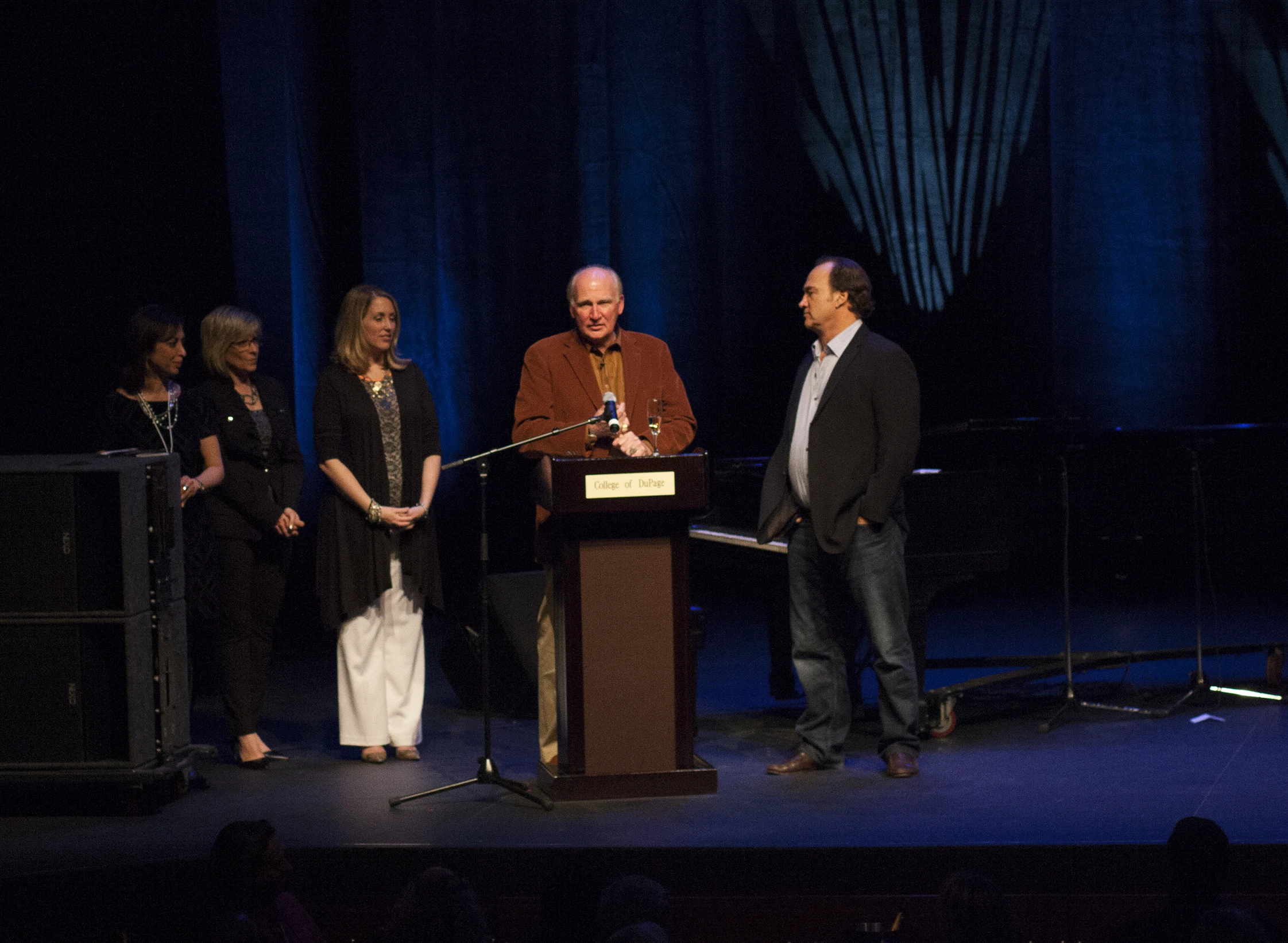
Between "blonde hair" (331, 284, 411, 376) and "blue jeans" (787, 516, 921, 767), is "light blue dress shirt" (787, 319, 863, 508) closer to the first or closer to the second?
"blue jeans" (787, 516, 921, 767)

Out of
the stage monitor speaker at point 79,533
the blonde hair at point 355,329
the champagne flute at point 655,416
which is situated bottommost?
the stage monitor speaker at point 79,533

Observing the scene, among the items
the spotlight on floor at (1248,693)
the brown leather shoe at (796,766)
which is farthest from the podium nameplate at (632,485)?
the spotlight on floor at (1248,693)

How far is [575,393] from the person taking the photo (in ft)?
14.7

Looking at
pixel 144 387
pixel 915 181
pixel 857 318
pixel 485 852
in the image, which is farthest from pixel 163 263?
pixel 915 181

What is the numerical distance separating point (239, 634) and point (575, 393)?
4.58 feet

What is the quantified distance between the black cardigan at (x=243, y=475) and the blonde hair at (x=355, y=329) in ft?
1.15

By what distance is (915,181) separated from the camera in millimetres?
8430

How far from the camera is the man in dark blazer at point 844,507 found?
449 centimetres

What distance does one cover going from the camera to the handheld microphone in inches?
159

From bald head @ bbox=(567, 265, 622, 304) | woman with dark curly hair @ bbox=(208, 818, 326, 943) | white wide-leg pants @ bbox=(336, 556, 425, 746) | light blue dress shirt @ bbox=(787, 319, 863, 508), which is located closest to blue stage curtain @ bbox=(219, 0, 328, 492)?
white wide-leg pants @ bbox=(336, 556, 425, 746)

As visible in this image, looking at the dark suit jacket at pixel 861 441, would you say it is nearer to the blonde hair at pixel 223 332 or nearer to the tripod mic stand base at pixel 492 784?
the tripod mic stand base at pixel 492 784

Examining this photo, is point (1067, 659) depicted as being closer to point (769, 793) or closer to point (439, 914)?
point (769, 793)

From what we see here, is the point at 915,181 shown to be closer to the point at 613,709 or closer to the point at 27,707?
the point at 613,709

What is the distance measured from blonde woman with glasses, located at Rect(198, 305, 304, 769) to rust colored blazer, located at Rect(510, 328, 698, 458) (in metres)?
0.94
